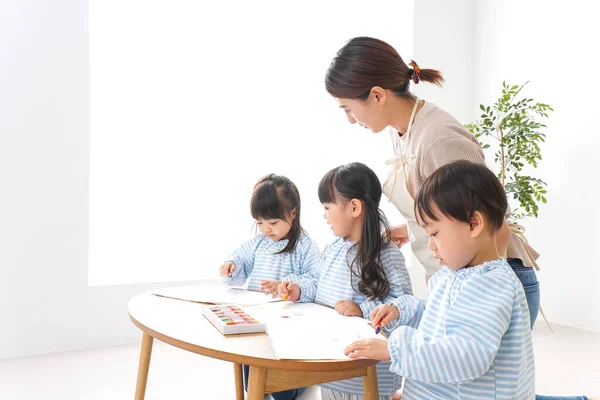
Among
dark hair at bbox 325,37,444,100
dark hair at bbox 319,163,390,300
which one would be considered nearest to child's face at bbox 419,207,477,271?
dark hair at bbox 319,163,390,300

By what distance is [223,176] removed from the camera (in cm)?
415

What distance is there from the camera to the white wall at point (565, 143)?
371 cm

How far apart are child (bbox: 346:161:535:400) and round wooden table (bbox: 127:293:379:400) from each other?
9cm

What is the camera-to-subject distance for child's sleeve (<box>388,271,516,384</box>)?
1.07 metres

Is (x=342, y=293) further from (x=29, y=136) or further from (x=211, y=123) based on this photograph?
(x=211, y=123)

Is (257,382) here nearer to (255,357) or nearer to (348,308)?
(255,357)

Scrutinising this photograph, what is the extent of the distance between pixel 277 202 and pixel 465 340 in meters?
1.21

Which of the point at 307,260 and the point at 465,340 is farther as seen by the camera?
the point at 307,260

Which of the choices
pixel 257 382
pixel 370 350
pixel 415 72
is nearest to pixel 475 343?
pixel 370 350

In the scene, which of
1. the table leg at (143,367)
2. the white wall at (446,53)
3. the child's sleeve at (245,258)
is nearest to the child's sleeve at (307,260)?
the child's sleeve at (245,258)

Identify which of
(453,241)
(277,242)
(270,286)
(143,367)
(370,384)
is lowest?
(143,367)

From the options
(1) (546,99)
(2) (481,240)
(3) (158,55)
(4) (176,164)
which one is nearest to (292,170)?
(4) (176,164)

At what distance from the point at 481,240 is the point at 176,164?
306 cm

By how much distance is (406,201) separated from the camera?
70.4 inches
